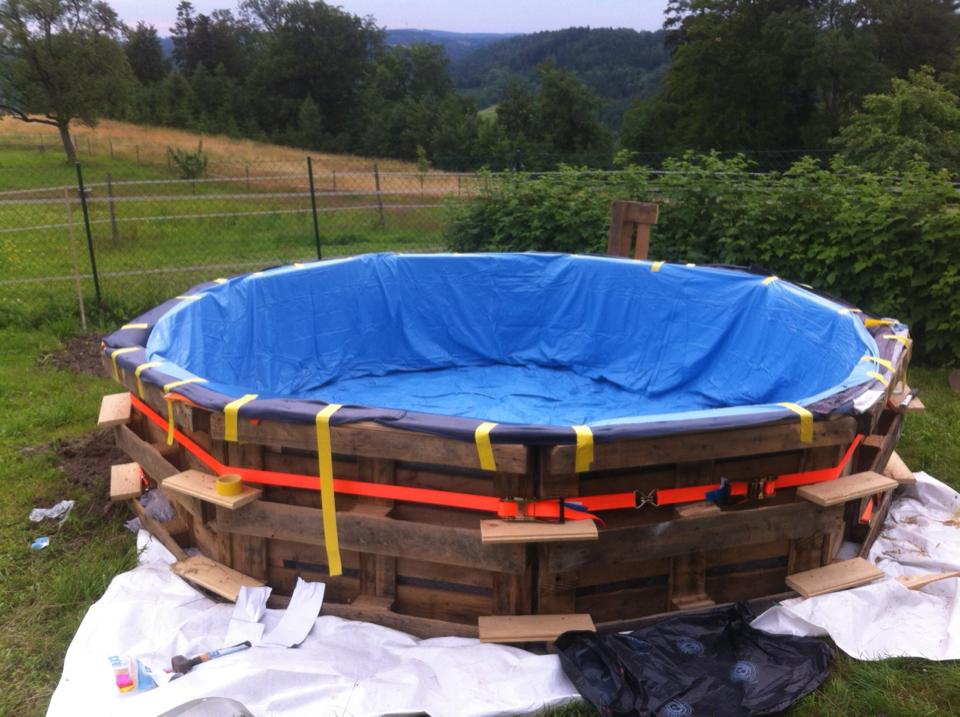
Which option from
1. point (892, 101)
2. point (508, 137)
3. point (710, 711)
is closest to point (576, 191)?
point (710, 711)

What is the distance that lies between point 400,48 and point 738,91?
3334 cm

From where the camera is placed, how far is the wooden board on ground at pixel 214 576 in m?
3.16

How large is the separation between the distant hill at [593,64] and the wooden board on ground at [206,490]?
45.9m

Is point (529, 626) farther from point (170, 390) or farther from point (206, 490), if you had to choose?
point (170, 390)

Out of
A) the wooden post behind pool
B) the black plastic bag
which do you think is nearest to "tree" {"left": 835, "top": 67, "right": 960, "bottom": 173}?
the wooden post behind pool

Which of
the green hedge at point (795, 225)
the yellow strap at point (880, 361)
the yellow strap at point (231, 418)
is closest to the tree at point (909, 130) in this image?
the green hedge at point (795, 225)

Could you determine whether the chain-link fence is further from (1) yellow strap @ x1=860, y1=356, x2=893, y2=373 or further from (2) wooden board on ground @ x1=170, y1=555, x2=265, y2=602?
(1) yellow strap @ x1=860, y1=356, x2=893, y2=373

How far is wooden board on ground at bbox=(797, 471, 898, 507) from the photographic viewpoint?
3010 millimetres

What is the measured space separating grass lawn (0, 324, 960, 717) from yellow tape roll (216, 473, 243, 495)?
85cm

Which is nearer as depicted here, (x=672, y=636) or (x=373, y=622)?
(x=672, y=636)

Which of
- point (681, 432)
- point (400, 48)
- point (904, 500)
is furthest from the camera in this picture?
point (400, 48)

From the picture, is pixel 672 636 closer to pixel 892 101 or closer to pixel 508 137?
pixel 892 101

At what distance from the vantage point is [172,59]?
213 feet

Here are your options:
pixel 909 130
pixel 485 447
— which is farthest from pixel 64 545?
pixel 909 130
